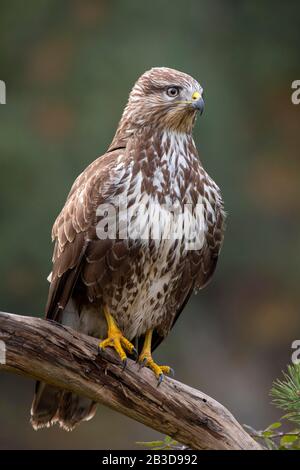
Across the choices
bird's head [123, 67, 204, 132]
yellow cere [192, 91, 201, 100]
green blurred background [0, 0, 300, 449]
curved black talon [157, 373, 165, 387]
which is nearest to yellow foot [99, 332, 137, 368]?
curved black talon [157, 373, 165, 387]

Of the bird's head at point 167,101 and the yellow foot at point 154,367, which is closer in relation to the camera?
the yellow foot at point 154,367

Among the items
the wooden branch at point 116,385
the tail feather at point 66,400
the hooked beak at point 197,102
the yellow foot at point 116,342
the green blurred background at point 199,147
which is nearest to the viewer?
the wooden branch at point 116,385

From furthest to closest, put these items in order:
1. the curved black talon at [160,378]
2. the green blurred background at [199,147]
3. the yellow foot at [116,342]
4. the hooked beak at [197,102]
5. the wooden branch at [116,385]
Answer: the green blurred background at [199,147]
the hooked beak at [197,102]
the yellow foot at [116,342]
the curved black talon at [160,378]
the wooden branch at [116,385]

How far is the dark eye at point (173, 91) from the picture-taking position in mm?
5637

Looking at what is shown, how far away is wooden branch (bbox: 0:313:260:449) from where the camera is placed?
492 cm

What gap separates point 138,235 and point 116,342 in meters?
0.53

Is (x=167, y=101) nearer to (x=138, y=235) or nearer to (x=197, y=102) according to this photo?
(x=197, y=102)

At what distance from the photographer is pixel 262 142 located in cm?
1415

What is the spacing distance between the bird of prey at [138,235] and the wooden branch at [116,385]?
131mm

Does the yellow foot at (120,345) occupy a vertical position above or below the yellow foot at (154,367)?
above

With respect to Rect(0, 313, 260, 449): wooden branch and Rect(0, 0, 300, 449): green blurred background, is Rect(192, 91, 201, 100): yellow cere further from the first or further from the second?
Rect(0, 0, 300, 449): green blurred background

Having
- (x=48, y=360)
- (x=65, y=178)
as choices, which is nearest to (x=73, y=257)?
(x=48, y=360)

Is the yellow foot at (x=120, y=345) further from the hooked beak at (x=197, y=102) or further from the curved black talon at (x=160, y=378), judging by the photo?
the hooked beak at (x=197, y=102)

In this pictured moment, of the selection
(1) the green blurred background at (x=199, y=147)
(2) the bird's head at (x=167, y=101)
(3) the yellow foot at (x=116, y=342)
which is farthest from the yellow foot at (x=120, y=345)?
(1) the green blurred background at (x=199, y=147)
